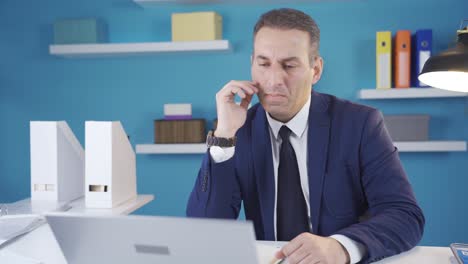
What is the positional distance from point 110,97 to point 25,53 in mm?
695

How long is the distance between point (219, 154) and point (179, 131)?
1.55 meters

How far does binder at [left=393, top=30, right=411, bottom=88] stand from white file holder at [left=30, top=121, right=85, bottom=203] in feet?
6.25

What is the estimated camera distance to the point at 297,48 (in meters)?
1.48

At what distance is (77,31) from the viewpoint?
10.0 feet

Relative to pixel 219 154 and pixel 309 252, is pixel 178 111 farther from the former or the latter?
pixel 309 252

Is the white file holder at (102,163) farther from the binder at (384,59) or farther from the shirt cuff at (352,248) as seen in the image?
the binder at (384,59)

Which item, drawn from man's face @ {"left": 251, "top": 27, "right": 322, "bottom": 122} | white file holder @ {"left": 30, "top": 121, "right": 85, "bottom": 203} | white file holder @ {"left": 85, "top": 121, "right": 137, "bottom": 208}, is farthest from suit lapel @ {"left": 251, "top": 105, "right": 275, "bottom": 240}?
white file holder @ {"left": 30, "top": 121, "right": 85, "bottom": 203}

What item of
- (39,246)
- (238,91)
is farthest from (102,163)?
(238,91)

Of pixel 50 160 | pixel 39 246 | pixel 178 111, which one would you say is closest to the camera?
pixel 39 246

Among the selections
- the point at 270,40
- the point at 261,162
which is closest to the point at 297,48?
the point at 270,40

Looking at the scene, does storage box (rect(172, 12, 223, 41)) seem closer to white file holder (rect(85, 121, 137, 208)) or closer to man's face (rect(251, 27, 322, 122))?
white file holder (rect(85, 121, 137, 208))

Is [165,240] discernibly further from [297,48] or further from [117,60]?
[117,60]

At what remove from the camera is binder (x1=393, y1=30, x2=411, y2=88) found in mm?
2746

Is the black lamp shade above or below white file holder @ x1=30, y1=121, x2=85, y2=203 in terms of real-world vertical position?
above
